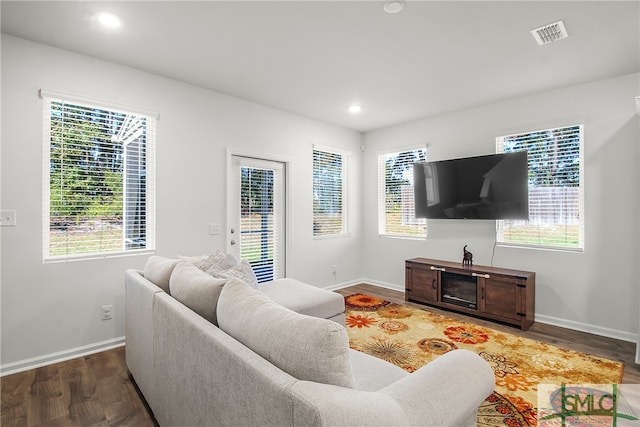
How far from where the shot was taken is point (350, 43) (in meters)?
2.71

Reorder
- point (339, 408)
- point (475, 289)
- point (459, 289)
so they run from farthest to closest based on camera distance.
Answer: point (459, 289)
point (475, 289)
point (339, 408)

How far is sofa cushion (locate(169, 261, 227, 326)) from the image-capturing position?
1.60 meters

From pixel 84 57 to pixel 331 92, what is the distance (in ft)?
8.04

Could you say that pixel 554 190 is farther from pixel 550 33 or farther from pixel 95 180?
pixel 95 180

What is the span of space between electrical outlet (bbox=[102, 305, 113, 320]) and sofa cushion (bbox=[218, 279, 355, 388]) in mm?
2343

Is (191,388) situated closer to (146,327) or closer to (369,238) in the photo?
(146,327)

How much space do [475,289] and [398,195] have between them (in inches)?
76.2

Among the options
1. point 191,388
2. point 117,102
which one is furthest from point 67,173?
point 191,388

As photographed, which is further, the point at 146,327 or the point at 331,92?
the point at 331,92

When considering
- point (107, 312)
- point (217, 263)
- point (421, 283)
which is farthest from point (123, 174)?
point (421, 283)

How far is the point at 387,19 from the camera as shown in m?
2.37

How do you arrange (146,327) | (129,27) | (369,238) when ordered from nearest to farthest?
(146,327), (129,27), (369,238)

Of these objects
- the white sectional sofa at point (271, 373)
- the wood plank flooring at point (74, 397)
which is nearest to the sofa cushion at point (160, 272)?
the white sectional sofa at point (271, 373)

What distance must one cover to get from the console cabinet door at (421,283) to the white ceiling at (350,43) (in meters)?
2.28
